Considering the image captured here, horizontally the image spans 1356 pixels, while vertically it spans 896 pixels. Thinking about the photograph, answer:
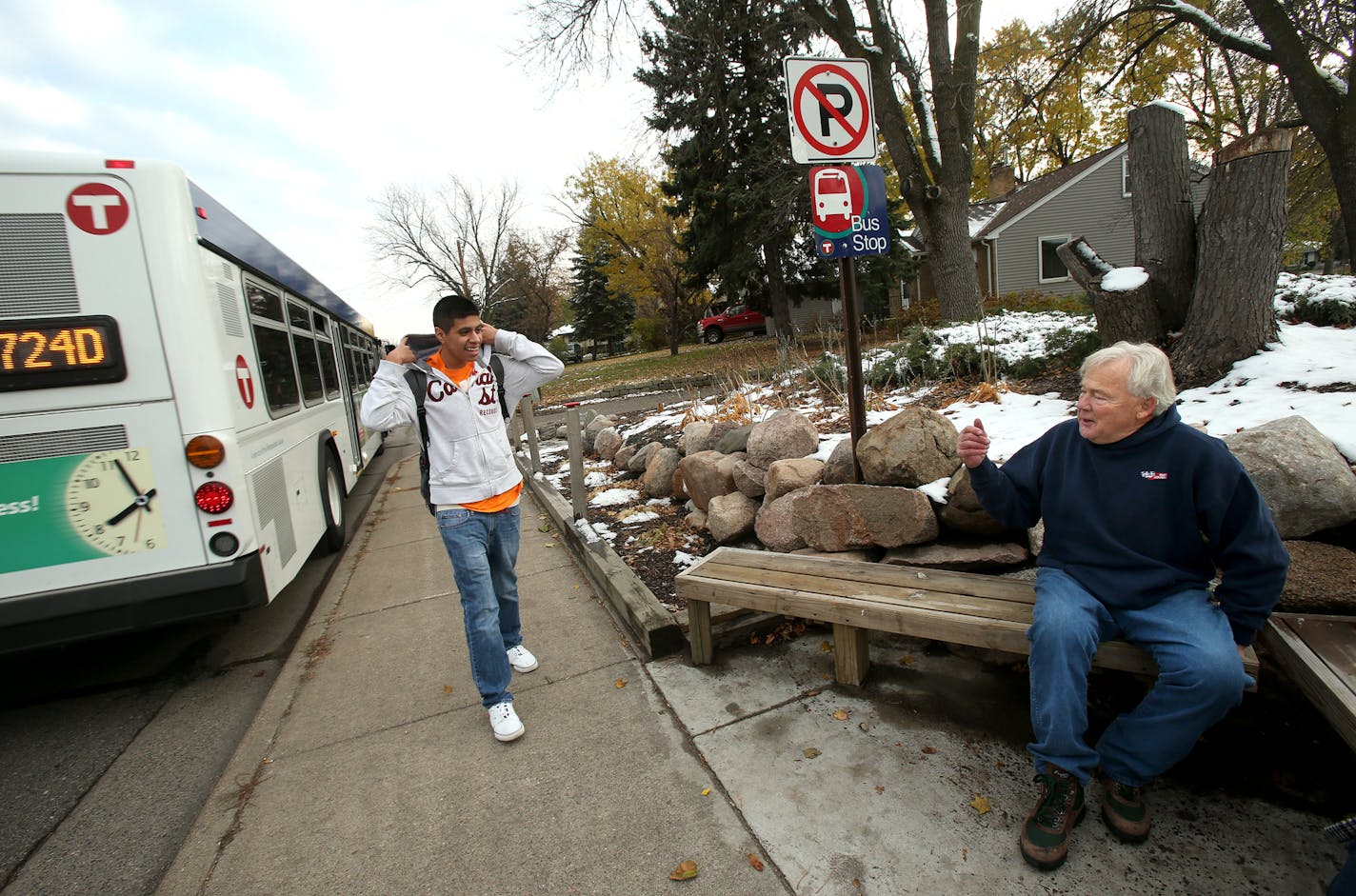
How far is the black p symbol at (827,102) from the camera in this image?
354 cm

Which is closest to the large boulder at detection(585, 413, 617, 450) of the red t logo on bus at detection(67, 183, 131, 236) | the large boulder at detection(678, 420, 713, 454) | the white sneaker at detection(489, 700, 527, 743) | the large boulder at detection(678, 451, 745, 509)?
the large boulder at detection(678, 420, 713, 454)

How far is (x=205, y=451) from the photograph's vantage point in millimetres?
3326

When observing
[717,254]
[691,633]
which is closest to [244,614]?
[691,633]

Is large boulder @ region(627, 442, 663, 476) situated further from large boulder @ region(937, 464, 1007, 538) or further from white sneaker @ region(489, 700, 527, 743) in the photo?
white sneaker @ region(489, 700, 527, 743)

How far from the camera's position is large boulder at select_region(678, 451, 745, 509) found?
509cm

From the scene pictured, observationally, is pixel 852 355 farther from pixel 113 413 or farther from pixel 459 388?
pixel 113 413

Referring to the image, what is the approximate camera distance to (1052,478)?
2385mm

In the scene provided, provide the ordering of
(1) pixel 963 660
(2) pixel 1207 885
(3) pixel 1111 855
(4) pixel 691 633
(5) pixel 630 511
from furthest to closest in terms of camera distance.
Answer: (5) pixel 630 511, (4) pixel 691 633, (1) pixel 963 660, (3) pixel 1111 855, (2) pixel 1207 885

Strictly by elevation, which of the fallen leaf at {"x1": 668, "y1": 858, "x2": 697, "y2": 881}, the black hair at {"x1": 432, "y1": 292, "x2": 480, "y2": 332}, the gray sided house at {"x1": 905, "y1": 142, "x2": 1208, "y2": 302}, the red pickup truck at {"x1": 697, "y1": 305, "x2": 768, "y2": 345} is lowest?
the fallen leaf at {"x1": 668, "y1": 858, "x2": 697, "y2": 881}

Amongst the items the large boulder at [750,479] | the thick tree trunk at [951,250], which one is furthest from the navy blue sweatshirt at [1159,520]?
the thick tree trunk at [951,250]

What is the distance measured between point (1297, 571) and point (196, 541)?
4.69 meters

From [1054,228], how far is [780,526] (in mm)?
25369

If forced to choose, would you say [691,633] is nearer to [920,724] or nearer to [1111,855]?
[920,724]

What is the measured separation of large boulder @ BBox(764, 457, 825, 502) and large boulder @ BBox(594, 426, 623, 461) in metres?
3.88
